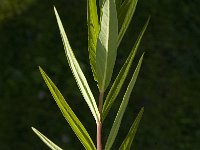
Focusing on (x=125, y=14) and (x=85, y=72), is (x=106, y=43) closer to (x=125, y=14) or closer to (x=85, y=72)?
(x=125, y=14)

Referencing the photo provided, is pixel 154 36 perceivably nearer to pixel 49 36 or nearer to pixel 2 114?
pixel 49 36

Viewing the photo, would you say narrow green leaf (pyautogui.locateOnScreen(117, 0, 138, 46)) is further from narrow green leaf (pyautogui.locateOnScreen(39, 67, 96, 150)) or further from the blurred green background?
the blurred green background

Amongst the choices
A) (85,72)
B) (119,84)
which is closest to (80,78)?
(119,84)

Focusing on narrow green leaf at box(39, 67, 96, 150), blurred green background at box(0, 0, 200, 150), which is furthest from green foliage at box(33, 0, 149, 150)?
blurred green background at box(0, 0, 200, 150)

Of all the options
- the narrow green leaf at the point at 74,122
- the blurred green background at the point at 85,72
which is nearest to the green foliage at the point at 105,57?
the narrow green leaf at the point at 74,122

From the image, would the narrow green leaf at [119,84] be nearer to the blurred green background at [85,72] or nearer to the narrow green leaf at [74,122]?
the narrow green leaf at [74,122]
